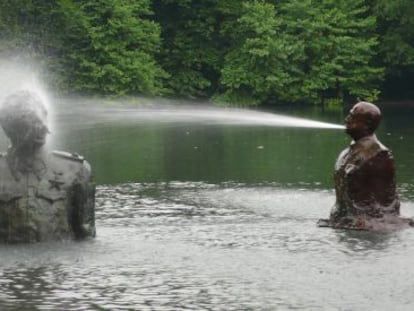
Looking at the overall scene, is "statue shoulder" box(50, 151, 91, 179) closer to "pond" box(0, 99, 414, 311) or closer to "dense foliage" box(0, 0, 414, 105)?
"pond" box(0, 99, 414, 311)

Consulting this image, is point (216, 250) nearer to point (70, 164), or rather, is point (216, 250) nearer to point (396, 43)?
Result: point (70, 164)

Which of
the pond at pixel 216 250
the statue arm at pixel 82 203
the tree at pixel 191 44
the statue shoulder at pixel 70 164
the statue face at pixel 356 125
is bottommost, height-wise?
the pond at pixel 216 250

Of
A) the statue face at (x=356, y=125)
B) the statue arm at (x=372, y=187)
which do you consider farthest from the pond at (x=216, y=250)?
the statue face at (x=356, y=125)

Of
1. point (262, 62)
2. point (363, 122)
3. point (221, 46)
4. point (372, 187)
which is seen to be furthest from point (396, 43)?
point (372, 187)

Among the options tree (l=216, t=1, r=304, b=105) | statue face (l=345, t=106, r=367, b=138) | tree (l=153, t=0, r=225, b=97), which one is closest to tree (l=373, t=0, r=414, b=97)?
tree (l=216, t=1, r=304, b=105)

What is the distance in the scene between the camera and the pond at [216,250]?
35.3 ft

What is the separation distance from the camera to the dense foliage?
196 feet

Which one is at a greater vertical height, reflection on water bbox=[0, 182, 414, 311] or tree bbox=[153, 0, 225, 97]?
tree bbox=[153, 0, 225, 97]

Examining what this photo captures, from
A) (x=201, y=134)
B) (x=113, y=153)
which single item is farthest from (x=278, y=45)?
(x=113, y=153)

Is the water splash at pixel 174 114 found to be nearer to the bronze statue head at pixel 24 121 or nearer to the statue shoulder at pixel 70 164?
the statue shoulder at pixel 70 164

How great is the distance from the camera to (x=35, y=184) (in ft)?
43.7

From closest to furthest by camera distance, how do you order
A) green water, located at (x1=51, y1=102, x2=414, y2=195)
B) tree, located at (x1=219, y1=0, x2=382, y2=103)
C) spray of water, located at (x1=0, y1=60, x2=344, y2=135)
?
1. green water, located at (x1=51, y1=102, x2=414, y2=195)
2. spray of water, located at (x1=0, y1=60, x2=344, y2=135)
3. tree, located at (x1=219, y1=0, x2=382, y2=103)

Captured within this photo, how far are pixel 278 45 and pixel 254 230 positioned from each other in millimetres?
48193

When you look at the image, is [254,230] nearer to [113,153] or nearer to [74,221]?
[74,221]
